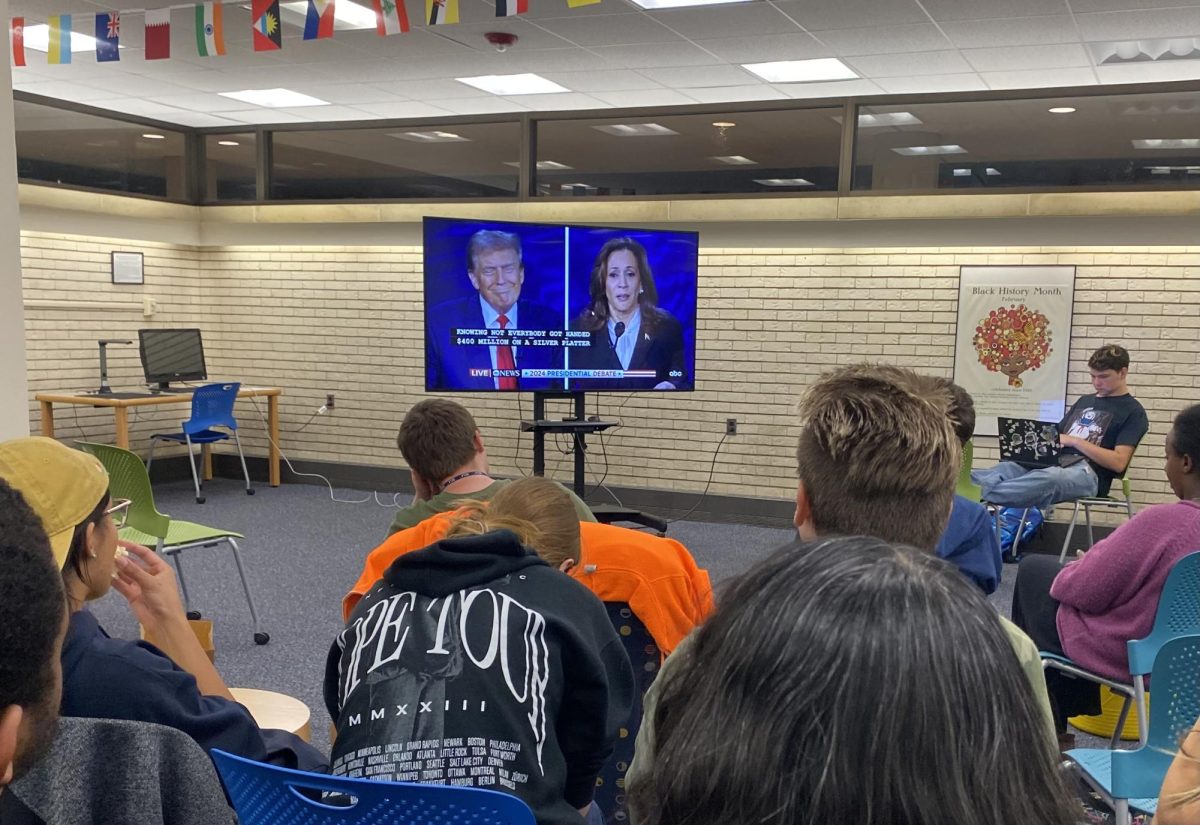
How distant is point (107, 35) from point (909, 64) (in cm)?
454

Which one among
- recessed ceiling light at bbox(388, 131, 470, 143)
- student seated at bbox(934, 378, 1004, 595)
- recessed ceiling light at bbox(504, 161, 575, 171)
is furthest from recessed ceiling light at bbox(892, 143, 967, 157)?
student seated at bbox(934, 378, 1004, 595)

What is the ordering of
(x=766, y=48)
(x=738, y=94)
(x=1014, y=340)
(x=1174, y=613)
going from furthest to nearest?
1. (x=738, y=94)
2. (x=1014, y=340)
3. (x=766, y=48)
4. (x=1174, y=613)

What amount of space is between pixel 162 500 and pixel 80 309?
1725mm

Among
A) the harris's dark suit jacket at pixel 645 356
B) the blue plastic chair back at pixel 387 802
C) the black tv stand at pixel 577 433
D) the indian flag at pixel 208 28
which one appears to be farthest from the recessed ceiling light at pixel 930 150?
the blue plastic chair back at pixel 387 802

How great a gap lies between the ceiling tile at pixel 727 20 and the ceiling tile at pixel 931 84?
1402 mm

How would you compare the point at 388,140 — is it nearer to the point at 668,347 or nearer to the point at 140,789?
the point at 668,347

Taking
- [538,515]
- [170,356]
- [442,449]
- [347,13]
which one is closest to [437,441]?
[442,449]

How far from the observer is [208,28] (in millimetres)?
5090

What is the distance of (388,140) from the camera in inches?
317

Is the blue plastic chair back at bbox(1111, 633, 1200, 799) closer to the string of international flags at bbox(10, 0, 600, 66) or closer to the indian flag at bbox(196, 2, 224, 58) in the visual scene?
the string of international flags at bbox(10, 0, 600, 66)

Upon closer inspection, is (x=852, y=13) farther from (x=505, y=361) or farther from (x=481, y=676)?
(x=481, y=676)

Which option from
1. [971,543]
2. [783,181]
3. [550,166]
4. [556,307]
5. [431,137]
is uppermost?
[431,137]

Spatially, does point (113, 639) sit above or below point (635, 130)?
below

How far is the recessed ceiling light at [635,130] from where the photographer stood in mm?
7297
